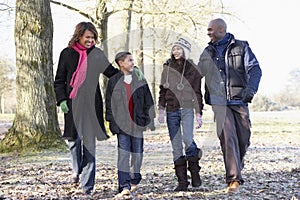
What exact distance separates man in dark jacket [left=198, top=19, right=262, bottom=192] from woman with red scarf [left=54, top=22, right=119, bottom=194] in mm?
1425

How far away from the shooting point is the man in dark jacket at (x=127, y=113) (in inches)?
208

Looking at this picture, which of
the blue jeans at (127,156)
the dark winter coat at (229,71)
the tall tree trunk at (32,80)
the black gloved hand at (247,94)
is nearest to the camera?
the black gloved hand at (247,94)

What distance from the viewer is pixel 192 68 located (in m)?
5.49

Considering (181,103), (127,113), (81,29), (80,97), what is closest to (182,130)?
(181,103)

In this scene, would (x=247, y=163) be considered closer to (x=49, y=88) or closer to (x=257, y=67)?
(x=257, y=67)

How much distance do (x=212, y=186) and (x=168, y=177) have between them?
100cm

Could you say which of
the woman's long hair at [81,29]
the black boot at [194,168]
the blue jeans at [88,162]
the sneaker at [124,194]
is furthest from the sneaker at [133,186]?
the woman's long hair at [81,29]

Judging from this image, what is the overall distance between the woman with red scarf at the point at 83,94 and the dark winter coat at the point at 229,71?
1.43m

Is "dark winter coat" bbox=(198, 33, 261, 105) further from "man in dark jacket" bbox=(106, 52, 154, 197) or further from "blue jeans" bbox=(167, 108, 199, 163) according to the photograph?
"man in dark jacket" bbox=(106, 52, 154, 197)

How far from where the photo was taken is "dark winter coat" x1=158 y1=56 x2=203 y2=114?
5.41 m

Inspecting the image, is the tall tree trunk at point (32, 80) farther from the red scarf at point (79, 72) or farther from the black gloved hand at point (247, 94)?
the black gloved hand at point (247, 94)

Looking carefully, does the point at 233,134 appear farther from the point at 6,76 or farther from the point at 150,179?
the point at 6,76

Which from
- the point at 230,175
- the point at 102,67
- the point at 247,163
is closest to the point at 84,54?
the point at 102,67

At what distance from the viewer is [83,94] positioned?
535cm
